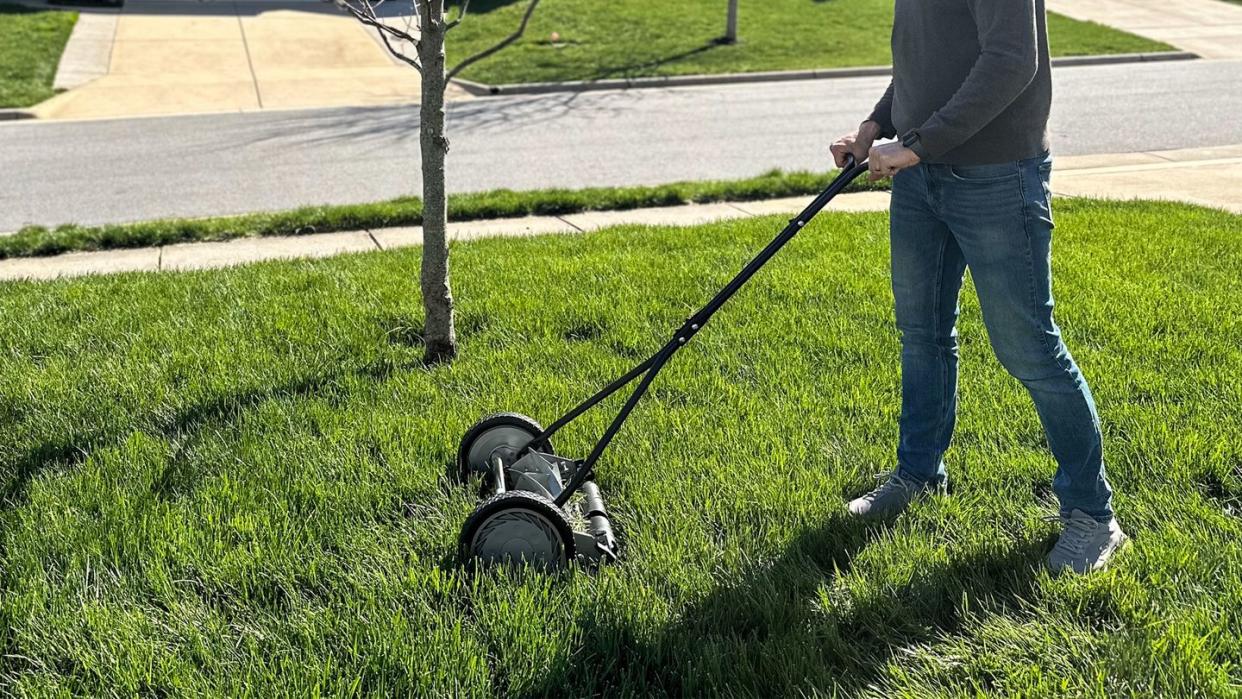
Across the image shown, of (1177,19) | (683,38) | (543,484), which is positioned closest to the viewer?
(543,484)

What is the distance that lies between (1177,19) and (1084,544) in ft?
73.7

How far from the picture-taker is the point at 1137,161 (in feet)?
31.4

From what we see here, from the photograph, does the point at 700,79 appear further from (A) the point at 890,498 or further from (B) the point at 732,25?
(A) the point at 890,498

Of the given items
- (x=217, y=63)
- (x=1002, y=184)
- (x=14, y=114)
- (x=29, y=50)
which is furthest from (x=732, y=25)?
(x=1002, y=184)

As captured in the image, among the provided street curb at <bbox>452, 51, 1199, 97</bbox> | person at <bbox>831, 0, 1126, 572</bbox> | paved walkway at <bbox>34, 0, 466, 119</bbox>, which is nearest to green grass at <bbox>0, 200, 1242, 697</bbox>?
person at <bbox>831, 0, 1126, 572</bbox>

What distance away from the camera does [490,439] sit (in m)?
3.44

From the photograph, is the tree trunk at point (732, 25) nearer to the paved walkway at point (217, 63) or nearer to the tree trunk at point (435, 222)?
the paved walkway at point (217, 63)

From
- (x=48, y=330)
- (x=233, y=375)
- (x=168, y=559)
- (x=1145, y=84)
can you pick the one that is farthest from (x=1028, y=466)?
(x=1145, y=84)

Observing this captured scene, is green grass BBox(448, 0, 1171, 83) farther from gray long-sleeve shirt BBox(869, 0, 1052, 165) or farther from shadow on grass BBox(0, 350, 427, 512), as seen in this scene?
gray long-sleeve shirt BBox(869, 0, 1052, 165)

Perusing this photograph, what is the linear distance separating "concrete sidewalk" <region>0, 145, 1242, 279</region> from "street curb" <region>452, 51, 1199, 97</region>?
673 cm

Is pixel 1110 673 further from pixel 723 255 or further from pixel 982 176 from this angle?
pixel 723 255

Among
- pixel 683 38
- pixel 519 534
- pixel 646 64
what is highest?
pixel 683 38

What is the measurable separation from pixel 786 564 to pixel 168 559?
1736mm

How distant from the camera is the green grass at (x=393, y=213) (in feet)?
23.0
